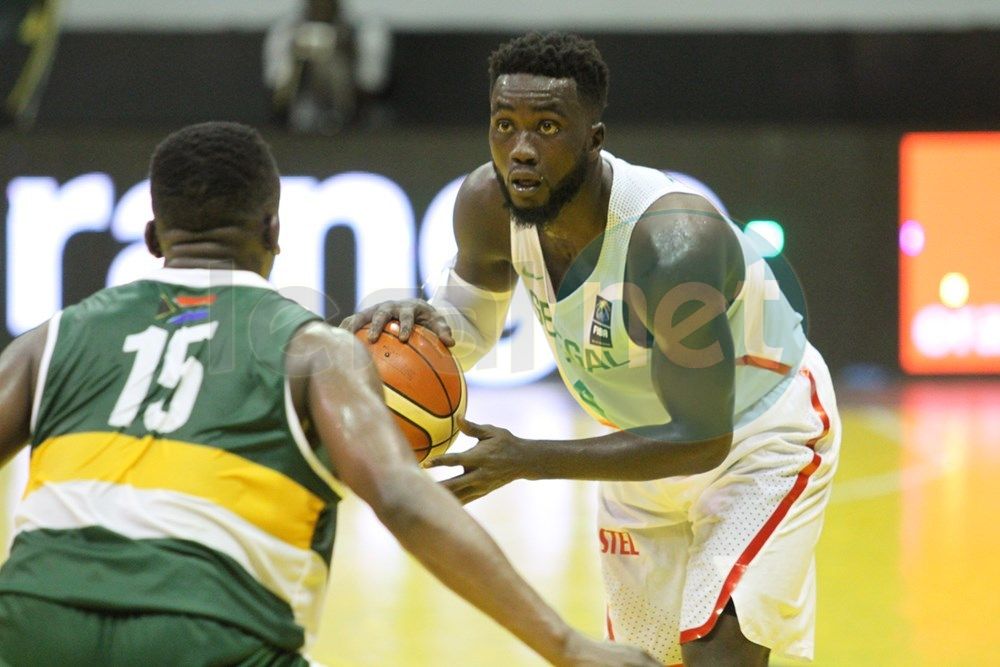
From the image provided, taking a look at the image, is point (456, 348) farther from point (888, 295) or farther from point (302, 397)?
point (888, 295)

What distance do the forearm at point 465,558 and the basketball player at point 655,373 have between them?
34.2 inches

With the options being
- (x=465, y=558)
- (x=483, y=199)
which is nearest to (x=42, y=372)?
(x=465, y=558)

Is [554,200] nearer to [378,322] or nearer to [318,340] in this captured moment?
[378,322]

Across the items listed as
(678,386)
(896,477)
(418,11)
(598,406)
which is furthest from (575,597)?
(418,11)

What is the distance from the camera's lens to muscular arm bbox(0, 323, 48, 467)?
7.66 feet

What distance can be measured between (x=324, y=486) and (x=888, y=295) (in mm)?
9151

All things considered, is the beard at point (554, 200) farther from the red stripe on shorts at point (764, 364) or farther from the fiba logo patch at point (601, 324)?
the red stripe on shorts at point (764, 364)

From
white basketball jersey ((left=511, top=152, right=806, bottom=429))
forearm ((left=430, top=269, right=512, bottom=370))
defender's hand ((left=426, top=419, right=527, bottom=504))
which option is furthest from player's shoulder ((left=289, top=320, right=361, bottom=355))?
forearm ((left=430, top=269, right=512, bottom=370))

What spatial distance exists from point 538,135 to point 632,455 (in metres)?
0.82

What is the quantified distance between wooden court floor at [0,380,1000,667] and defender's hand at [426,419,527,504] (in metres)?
1.60

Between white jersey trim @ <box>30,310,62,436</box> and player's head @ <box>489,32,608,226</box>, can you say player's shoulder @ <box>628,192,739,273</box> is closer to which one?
player's head @ <box>489,32,608,226</box>

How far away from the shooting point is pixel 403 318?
11.5 feet

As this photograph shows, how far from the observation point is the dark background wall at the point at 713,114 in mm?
10703

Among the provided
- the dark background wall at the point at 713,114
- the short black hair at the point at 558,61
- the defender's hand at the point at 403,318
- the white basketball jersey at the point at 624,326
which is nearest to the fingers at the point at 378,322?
the defender's hand at the point at 403,318
